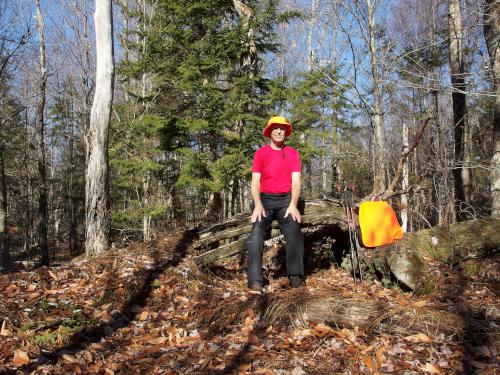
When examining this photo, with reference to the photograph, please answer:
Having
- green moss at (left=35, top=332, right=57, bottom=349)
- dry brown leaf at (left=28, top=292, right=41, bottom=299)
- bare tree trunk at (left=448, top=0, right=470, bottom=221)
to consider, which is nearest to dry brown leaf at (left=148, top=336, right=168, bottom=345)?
green moss at (left=35, top=332, right=57, bottom=349)

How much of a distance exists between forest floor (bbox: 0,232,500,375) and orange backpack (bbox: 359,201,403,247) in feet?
1.97

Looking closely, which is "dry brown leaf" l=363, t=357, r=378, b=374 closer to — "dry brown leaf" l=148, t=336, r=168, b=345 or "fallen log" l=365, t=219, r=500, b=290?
"dry brown leaf" l=148, t=336, r=168, b=345

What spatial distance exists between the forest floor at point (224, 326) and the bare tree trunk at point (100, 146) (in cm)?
94

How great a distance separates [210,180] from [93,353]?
7.61m

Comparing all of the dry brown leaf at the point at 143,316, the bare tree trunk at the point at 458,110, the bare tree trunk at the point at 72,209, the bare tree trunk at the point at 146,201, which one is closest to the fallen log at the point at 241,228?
the dry brown leaf at the point at 143,316

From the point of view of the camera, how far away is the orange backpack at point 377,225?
4.92 metres

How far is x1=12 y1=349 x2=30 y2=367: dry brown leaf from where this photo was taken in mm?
2760

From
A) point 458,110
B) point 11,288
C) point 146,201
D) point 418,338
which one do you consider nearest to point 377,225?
point 418,338

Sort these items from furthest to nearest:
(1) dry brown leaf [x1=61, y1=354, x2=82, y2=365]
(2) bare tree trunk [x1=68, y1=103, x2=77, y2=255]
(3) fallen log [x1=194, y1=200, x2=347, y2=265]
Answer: (2) bare tree trunk [x1=68, y1=103, x2=77, y2=255], (3) fallen log [x1=194, y1=200, x2=347, y2=265], (1) dry brown leaf [x1=61, y1=354, x2=82, y2=365]

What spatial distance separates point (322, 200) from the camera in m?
5.74

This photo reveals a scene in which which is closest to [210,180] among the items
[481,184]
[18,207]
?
[481,184]

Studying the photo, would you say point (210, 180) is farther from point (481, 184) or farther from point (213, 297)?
point (481, 184)

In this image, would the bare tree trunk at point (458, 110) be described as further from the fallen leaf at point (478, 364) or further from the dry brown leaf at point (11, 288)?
the dry brown leaf at point (11, 288)

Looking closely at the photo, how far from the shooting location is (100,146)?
19.1 ft
